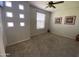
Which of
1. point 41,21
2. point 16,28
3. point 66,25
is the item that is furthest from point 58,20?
point 16,28

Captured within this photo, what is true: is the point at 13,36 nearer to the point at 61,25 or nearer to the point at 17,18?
the point at 17,18

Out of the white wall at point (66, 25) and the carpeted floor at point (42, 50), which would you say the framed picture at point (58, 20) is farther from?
the carpeted floor at point (42, 50)

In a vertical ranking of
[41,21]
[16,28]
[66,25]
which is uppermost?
[41,21]

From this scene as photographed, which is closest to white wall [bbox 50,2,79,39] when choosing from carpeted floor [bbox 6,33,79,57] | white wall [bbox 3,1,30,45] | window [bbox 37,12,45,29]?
window [bbox 37,12,45,29]

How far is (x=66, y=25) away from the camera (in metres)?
4.66

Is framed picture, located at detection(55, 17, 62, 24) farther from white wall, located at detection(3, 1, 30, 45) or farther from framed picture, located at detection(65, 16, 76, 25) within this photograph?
white wall, located at detection(3, 1, 30, 45)

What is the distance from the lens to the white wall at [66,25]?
4.07 m

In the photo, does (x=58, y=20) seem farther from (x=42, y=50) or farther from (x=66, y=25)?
(x=42, y=50)

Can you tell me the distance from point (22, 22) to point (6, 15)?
96 cm

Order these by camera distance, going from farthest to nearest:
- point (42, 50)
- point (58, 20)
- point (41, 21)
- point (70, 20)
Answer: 1. point (41, 21)
2. point (58, 20)
3. point (70, 20)
4. point (42, 50)

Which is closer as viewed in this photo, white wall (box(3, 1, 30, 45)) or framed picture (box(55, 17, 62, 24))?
white wall (box(3, 1, 30, 45))

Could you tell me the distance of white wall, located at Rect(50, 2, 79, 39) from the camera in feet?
13.4

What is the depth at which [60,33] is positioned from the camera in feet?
16.4

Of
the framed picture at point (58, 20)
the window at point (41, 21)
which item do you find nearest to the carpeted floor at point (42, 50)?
the framed picture at point (58, 20)
